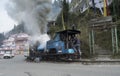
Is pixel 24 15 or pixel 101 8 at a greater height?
pixel 101 8

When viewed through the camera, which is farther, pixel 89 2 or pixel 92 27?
pixel 89 2

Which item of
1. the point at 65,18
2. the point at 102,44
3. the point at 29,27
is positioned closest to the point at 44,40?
the point at 29,27

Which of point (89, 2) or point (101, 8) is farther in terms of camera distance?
point (89, 2)

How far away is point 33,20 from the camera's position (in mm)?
31859

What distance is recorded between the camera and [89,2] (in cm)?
5344

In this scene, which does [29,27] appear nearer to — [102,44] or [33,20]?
[33,20]

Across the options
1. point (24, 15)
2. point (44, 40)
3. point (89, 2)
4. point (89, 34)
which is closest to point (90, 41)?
point (89, 34)

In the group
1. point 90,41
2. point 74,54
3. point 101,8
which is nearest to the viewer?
point 74,54

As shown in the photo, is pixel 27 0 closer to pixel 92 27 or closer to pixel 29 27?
pixel 29 27

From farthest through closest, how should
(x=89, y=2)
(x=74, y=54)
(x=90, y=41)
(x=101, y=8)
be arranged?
(x=89, y=2)
(x=101, y=8)
(x=90, y=41)
(x=74, y=54)

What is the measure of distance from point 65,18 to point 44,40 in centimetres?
1848

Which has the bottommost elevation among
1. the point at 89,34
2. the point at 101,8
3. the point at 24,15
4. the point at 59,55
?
the point at 59,55

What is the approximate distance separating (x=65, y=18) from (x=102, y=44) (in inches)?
719

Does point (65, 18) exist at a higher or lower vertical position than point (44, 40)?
higher
